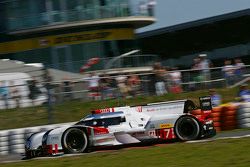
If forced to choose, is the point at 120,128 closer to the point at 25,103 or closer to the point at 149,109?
the point at 149,109

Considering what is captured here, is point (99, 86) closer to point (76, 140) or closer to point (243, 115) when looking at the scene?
point (243, 115)

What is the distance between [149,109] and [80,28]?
78.5ft

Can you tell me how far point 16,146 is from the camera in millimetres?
15930

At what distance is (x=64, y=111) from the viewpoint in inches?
717

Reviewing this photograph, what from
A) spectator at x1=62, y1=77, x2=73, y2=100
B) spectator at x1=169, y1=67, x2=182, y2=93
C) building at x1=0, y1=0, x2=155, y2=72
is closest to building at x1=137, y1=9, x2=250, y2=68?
building at x1=0, y1=0, x2=155, y2=72

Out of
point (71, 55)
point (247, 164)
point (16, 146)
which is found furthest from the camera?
A: point (71, 55)

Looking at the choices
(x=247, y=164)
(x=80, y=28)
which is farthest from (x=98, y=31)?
(x=247, y=164)

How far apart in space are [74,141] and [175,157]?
3.72m

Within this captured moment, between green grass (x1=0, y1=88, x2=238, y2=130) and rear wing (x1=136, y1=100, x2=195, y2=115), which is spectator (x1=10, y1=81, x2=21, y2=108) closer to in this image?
green grass (x1=0, y1=88, x2=238, y2=130)

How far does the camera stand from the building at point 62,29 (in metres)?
37.1

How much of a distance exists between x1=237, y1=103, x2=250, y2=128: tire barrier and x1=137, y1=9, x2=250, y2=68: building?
2884cm

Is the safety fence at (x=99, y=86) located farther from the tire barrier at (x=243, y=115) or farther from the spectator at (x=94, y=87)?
the tire barrier at (x=243, y=115)

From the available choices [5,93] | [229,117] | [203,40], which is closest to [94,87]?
[5,93]

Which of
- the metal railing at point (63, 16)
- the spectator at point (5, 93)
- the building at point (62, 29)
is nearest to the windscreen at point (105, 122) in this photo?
the spectator at point (5, 93)
